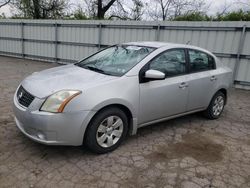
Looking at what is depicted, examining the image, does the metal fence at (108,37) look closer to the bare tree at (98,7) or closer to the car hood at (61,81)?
the car hood at (61,81)

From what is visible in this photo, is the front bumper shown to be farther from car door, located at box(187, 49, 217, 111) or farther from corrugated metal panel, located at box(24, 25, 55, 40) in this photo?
corrugated metal panel, located at box(24, 25, 55, 40)

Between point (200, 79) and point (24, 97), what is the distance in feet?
9.58

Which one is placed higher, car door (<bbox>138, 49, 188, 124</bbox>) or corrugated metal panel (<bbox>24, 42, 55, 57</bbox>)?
car door (<bbox>138, 49, 188, 124</bbox>)

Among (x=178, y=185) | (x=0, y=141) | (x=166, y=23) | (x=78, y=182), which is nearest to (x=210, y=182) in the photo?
(x=178, y=185)

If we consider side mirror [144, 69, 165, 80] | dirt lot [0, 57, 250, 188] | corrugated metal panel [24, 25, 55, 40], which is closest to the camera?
dirt lot [0, 57, 250, 188]

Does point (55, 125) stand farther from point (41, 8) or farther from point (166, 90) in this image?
point (41, 8)

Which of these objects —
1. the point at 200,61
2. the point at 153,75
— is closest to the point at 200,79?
the point at 200,61

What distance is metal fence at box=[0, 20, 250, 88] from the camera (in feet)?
24.6

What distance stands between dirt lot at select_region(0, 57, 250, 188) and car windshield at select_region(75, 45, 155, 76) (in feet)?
3.74

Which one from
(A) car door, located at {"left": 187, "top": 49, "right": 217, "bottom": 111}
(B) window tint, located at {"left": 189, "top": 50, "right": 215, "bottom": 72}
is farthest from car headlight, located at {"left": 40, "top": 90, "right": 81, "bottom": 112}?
(B) window tint, located at {"left": 189, "top": 50, "right": 215, "bottom": 72}

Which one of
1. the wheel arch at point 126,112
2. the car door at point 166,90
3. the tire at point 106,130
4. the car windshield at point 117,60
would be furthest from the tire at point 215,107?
the tire at point 106,130

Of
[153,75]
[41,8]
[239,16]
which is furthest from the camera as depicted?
[41,8]

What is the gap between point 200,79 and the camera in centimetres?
422

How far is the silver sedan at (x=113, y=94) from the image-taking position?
2.82 metres
